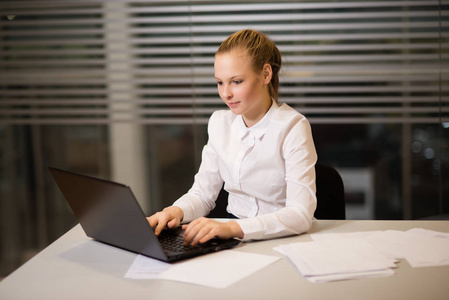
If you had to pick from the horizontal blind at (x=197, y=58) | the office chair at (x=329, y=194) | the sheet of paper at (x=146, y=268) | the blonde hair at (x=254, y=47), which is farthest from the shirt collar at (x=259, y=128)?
the horizontal blind at (x=197, y=58)

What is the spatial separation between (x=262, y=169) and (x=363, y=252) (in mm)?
599

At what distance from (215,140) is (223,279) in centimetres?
85

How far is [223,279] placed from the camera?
127 cm

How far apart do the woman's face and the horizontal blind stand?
1.38 m

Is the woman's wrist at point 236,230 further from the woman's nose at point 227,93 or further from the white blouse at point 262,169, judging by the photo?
the woman's nose at point 227,93

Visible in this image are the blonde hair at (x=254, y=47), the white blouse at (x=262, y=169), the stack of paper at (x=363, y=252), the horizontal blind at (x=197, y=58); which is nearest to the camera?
the stack of paper at (x=363, y=252)

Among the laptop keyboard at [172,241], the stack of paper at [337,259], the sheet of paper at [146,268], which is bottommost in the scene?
the sheet of paper at [146,268]

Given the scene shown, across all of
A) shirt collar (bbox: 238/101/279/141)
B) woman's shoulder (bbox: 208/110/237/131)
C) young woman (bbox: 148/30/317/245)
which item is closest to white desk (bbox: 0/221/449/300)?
young woman (bbox: 148/30/317/245)

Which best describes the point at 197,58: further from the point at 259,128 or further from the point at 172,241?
the point at 172,241

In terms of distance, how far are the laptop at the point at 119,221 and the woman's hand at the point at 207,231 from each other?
2 cm

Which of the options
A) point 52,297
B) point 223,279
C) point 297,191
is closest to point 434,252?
point 297,191

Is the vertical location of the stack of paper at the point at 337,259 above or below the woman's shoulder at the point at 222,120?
below

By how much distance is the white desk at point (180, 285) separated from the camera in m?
1.18

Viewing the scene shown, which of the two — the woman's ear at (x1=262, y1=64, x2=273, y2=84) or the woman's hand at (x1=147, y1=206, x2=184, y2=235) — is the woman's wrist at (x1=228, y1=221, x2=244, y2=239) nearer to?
the woman's hand at (x1=147, y1=206, x2=184, y2=235)
